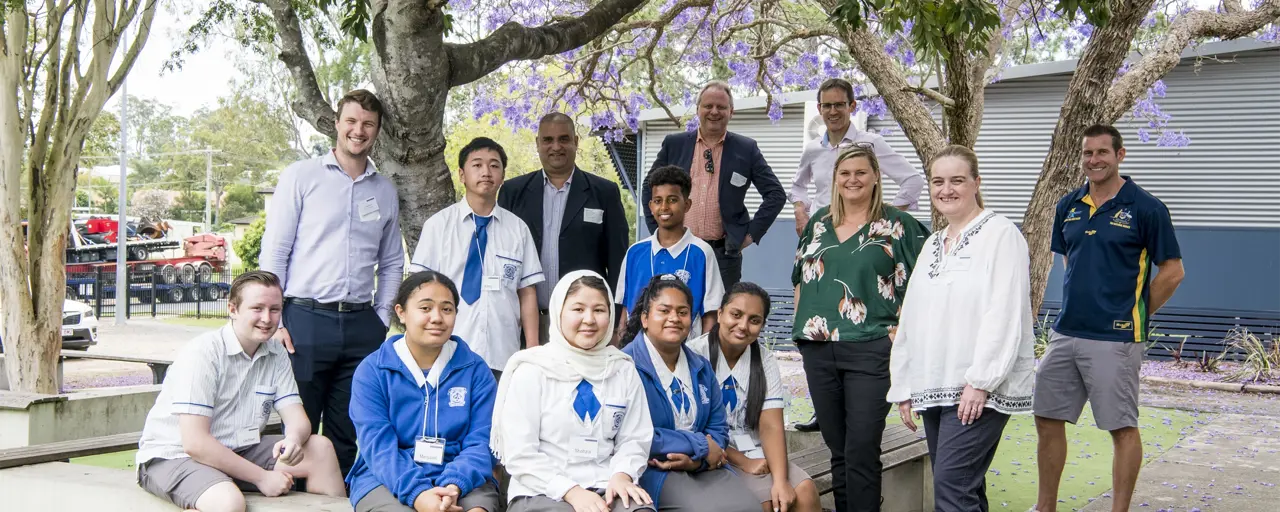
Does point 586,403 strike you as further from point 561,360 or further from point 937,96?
point 937,96

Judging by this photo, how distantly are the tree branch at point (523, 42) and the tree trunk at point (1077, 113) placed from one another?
345cm

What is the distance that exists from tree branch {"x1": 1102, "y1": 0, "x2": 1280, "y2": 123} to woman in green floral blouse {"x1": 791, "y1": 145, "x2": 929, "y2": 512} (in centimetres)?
449

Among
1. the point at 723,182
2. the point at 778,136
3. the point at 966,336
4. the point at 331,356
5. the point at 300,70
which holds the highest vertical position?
the point at 778,136

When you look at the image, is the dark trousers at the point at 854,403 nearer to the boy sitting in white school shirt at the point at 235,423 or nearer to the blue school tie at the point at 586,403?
the blue school tie at the point at 586,403

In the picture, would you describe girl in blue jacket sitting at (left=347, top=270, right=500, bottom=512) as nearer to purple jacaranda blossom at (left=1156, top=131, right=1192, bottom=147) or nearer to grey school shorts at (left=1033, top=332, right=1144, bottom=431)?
grey school shorts at (left=1033, top=332, right=1144, bottom=431)

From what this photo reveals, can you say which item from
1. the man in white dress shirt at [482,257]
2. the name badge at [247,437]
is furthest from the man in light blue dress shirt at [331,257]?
the name badge at [247,437]

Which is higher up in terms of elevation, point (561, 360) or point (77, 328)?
point (561, 360)

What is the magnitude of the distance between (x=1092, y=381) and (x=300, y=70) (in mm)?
3972

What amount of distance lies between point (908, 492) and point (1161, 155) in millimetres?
10892

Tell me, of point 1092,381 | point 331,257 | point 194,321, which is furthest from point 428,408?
point 194,321

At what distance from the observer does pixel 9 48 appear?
28.7 feet

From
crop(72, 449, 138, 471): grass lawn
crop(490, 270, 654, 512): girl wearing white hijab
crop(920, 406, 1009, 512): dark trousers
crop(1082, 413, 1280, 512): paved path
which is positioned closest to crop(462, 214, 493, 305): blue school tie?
crop(490, 270, 654, 512): girl wearing white hijab

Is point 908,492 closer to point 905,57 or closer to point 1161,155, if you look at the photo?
Answer: point 905,57

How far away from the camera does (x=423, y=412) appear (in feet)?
12.8
